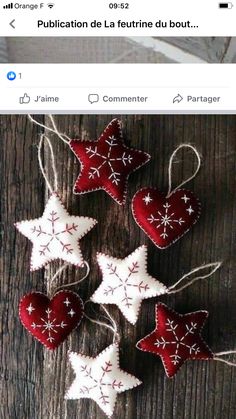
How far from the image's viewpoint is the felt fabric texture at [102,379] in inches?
35.9

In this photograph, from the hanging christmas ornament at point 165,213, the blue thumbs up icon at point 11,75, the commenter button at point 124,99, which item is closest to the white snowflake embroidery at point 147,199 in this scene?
the hanging christmas ornament at point 165,213

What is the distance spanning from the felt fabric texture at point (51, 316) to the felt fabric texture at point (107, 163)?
169 millimetres

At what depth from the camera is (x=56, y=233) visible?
35.6 inches

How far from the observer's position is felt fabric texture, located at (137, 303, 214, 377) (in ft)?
2.97

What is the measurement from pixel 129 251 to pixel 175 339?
152mm

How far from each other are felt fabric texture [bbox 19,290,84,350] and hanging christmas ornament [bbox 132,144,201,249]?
16cm

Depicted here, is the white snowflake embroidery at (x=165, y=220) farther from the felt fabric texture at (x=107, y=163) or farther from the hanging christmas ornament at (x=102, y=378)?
the hanging christmas ornament at (x=102, y=378)

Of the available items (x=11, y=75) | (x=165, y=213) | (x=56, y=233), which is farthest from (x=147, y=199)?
(x=11, y=75)

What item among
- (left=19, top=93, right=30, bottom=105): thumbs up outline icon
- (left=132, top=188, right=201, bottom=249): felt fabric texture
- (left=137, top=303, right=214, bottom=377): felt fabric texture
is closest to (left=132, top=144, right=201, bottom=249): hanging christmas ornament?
(left=132, top=188, right=201, bottom=249): felt fabric texture

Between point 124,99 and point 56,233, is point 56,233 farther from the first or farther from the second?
point 124,99

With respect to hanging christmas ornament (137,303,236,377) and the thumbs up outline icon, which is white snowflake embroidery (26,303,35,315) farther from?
the thumbs up outline icon

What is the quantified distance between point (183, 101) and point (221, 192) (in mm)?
153
